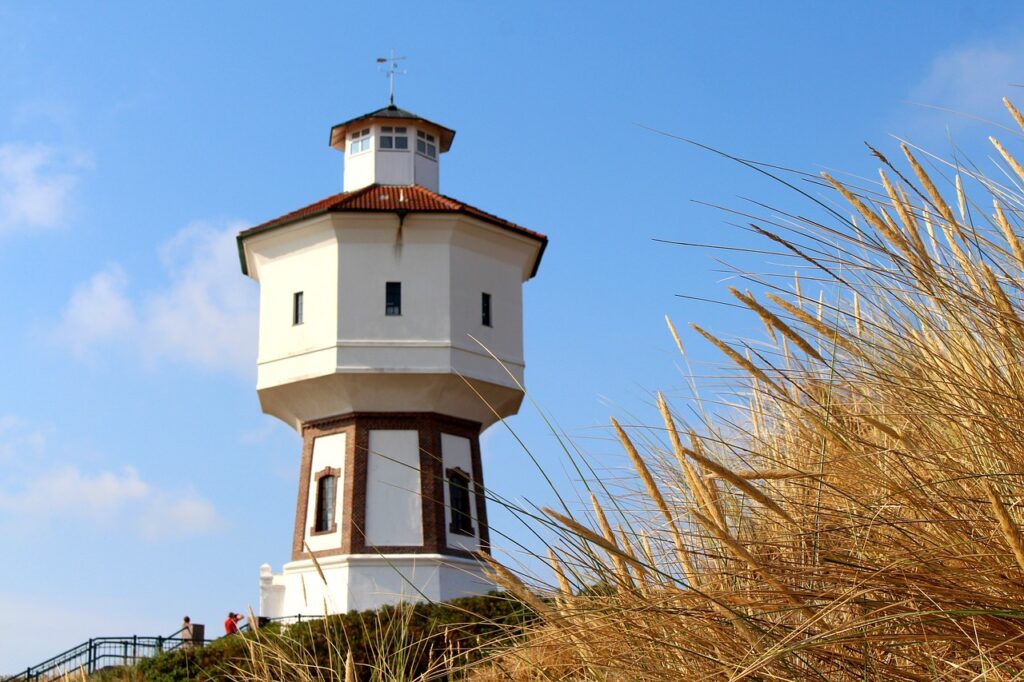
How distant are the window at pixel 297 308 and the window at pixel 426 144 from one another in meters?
5.36

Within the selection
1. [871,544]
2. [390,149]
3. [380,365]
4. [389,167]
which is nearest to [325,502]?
[380,365]

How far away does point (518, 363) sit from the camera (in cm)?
2534

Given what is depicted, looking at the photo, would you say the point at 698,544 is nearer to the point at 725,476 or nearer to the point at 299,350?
the point at 725,476

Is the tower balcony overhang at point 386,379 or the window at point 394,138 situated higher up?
the window at point 394,138

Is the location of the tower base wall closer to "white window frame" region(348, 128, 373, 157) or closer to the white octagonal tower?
the white octagonal tower

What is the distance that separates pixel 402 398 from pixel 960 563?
22.7 meters

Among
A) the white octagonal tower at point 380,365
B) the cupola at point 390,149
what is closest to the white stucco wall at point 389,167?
the cupola at point 390,149

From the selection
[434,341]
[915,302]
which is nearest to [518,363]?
[434,341]

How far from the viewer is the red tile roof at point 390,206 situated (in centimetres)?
2472

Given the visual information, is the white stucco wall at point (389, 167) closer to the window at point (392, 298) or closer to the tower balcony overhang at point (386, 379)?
the window at point (392, 298)

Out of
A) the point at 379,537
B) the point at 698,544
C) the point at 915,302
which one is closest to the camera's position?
the point at 698,544

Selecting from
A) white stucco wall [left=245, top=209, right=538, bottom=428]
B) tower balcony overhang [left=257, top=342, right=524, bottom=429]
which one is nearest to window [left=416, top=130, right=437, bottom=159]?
white stucco wall [left=245, top=209, right=538, bottom=428]

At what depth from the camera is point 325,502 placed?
81.3 feet

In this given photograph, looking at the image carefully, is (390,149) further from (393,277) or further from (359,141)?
(393,277)
